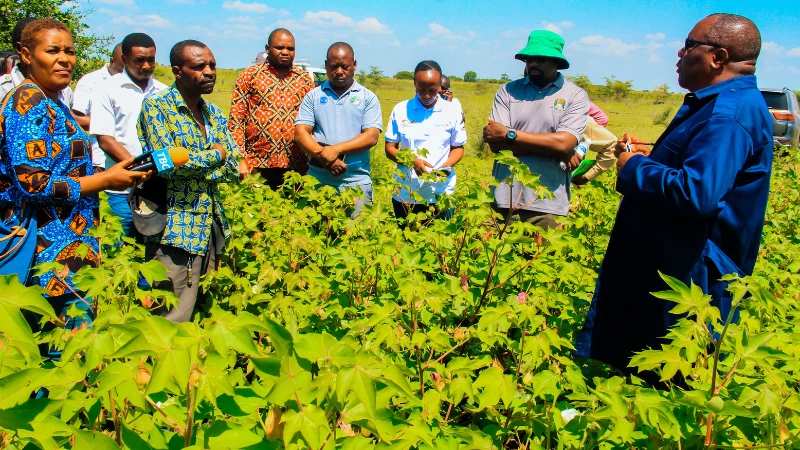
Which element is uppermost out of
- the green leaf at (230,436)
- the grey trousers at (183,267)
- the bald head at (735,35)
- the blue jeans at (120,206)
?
the bald head at (735,35)

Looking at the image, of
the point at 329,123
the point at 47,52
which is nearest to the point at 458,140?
the point at 329,123

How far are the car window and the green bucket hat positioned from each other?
1250 cm

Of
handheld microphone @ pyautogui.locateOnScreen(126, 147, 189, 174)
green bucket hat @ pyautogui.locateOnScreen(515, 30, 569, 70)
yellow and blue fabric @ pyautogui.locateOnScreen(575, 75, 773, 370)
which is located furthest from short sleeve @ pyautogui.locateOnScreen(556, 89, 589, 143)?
handheld microphone @ pyautogui.locateOnScreen(126, 147, 189, 174)

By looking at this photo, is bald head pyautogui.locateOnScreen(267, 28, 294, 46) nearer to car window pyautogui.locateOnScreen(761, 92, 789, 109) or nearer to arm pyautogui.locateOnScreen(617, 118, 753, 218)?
arm pyautogui.locateOnScreen(617, 118, 753, 218)

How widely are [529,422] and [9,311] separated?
1394 mm

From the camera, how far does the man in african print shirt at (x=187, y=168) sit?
2869 mm

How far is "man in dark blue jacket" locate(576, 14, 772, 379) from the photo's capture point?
1.89 meters

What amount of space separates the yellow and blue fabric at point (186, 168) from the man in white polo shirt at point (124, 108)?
756 millimetres

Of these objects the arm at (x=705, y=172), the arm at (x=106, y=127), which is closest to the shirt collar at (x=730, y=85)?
the arm at (x=705, y=172)

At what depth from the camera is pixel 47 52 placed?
2266 mm

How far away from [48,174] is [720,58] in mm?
2382

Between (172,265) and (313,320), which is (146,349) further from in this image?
(172,265)

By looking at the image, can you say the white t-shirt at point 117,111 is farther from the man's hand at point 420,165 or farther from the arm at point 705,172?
the arm at point 705,172

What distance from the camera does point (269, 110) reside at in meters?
4.31
